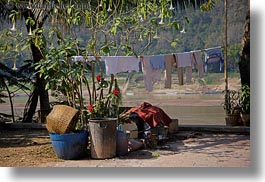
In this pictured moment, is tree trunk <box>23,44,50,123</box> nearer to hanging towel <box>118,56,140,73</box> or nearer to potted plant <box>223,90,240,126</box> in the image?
hanging towel <box>118,56,140,73</box>

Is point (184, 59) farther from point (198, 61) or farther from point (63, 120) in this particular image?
point (63, 120)

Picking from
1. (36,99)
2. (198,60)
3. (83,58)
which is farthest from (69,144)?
(36,99)

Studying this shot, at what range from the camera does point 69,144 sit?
489 centimetres

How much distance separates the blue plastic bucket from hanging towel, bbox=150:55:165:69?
1273mm

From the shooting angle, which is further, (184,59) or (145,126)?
(184,59)

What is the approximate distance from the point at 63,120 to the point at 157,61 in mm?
1457

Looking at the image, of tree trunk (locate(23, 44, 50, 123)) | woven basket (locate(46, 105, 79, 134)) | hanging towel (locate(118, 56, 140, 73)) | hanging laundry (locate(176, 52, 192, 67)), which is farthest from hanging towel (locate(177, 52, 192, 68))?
tree trunk (locate(23, 44, 50, 123))

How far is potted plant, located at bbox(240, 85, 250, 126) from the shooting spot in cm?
658

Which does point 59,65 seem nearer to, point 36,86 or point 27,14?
Answer: point 27,14

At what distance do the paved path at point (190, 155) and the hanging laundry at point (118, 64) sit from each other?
2.98 ft

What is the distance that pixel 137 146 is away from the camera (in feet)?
17.7

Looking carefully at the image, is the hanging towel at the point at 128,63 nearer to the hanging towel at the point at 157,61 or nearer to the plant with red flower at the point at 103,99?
the plant with red flower at the point at 103,99

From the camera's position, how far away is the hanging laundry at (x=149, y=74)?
5660mm

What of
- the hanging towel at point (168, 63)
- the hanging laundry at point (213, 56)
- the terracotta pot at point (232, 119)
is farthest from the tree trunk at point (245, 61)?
the hanging towel at point (168, 63)
